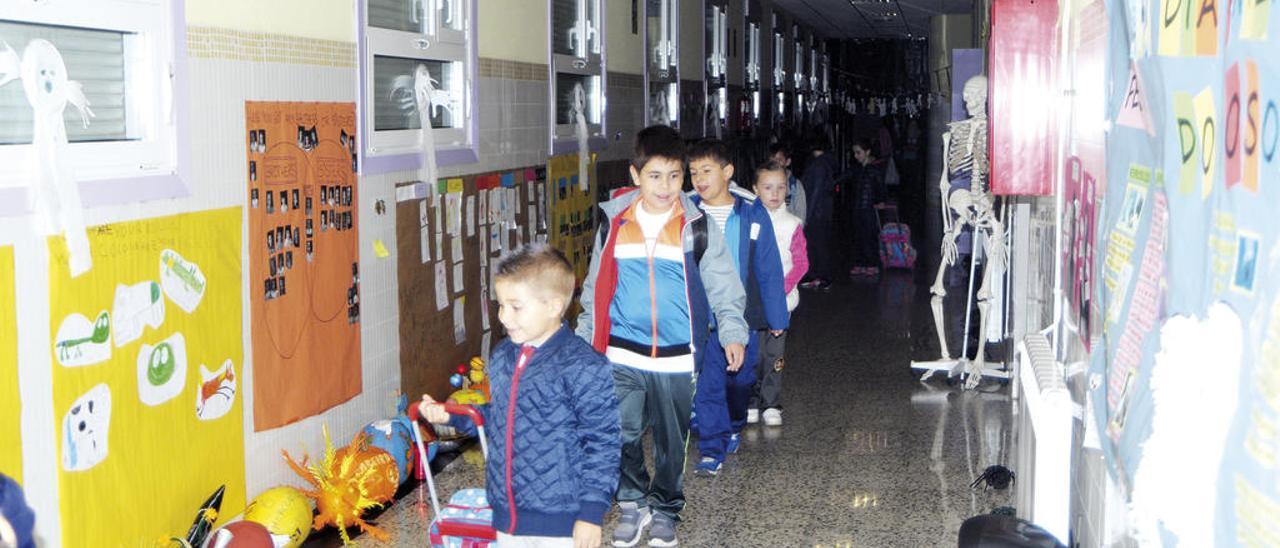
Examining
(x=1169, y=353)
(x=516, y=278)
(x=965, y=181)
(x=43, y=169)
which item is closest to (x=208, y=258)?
(x=43, y=169)

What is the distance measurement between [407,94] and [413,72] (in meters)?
0.14

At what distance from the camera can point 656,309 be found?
4.88 meters

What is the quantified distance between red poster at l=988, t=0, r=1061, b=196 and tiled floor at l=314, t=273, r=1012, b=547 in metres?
1.37

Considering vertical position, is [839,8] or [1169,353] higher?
[839,8]

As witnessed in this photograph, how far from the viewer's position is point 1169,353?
1.99m

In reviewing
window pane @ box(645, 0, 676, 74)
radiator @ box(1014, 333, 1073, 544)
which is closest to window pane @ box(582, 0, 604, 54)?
window pane @ box(645, 0, 676, 74)

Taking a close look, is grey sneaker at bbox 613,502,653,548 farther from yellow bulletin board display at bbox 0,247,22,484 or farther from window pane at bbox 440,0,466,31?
window pane at bbox 440,0,466,31

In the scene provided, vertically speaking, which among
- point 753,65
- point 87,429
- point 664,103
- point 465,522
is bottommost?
point 465,522

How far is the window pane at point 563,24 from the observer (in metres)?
8.70

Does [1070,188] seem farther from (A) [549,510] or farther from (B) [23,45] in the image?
(B) [23,45]

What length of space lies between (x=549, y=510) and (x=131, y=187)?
1603mm

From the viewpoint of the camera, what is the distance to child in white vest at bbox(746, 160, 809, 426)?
6.72m

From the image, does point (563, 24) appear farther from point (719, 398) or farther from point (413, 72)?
point (719, 398)

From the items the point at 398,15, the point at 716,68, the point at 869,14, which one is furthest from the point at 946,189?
the point at 869,14
